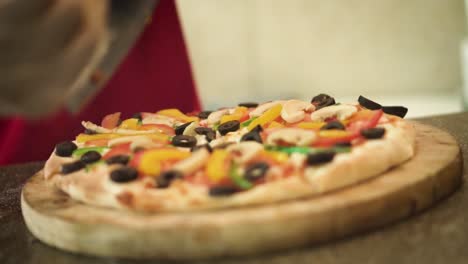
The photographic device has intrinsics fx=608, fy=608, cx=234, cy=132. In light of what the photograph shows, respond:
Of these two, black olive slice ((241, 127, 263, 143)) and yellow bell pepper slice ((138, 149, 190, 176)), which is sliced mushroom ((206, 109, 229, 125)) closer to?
black olive slice ((241, 127, 263, 143))

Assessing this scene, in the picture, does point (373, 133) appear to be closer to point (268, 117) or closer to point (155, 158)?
point (268, 117)

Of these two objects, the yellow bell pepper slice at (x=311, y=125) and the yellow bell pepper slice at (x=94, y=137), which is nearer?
the yellow bell pepper slice at (x=311, y=125)

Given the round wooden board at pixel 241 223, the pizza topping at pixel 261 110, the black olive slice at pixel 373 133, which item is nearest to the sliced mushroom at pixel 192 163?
the round wooden board at pixel 241 223

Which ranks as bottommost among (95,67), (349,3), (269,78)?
(269,78)

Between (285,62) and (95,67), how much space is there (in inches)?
89.6

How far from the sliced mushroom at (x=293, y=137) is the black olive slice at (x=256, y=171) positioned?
145 millimetres

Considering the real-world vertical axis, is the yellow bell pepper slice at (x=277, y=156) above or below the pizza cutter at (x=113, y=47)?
below

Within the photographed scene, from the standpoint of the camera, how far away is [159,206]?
1104mm

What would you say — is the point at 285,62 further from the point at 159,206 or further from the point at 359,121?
the point at 159,206

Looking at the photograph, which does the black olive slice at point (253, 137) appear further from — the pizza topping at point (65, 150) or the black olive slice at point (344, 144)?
the pizza topping at point (65, 150)

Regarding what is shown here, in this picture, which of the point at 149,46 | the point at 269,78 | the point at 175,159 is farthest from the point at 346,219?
the point at 269,78

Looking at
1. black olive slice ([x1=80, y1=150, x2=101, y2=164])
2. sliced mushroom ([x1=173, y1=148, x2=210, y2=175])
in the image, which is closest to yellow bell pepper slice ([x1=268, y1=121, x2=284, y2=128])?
sliced mushroom ([x1=173, y1=148, x2=210, y2=175])

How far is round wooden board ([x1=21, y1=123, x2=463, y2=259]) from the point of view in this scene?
1.03 metres

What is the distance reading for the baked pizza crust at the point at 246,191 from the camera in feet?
3.58
